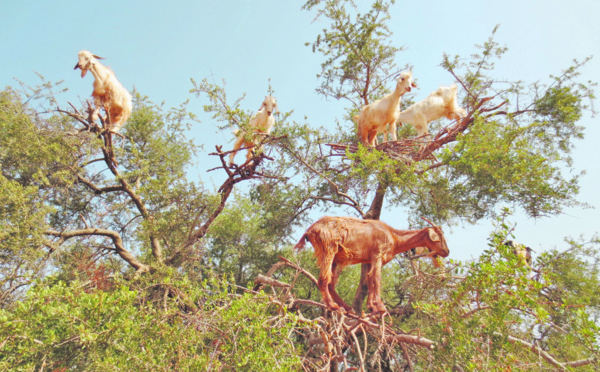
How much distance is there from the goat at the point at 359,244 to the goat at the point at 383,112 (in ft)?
10.2

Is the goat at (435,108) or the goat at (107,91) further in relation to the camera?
the goat at (435,108)

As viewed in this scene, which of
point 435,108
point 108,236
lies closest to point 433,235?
point 435,108

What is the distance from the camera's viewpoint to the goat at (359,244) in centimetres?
490

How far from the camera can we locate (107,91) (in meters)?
7.71

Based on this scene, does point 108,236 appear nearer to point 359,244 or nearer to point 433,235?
point 359,244

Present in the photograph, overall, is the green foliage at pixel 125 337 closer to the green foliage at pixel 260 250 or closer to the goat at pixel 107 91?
the green foliage at pixel 260 250

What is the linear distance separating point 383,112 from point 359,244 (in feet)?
11.6

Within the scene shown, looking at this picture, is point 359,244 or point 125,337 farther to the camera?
point 359,244

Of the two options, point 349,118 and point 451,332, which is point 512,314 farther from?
point 349,118

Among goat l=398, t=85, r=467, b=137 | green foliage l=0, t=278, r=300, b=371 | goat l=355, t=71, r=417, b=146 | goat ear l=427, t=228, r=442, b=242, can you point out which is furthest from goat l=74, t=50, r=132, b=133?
goat l=398, t=85, r=467, b=137

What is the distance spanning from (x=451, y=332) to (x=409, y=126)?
7106 millimetres

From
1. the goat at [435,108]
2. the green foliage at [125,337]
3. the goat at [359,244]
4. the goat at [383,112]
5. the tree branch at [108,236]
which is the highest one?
the goat at [435,108]

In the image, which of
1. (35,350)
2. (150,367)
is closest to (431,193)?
(150,367)

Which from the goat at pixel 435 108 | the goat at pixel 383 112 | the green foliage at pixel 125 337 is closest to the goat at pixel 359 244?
the green foliage at pixel 125 337
